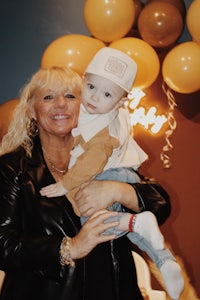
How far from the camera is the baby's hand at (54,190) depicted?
1238 millimetres

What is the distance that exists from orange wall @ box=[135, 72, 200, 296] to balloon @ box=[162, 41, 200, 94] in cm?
50

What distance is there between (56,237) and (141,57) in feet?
5.09

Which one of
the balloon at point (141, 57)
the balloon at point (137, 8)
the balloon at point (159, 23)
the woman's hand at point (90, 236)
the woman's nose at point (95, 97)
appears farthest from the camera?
the balloon at point (137, 8)

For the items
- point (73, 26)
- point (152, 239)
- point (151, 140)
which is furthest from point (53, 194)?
point (73, 26)

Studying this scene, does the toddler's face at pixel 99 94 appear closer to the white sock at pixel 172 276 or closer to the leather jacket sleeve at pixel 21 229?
the leather jacket sleeve at pixel 21 229

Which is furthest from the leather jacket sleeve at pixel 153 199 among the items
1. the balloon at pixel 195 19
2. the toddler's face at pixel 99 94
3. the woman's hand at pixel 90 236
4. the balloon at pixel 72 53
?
the balloon at pixel 195 19

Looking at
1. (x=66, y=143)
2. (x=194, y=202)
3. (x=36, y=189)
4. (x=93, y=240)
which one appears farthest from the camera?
(x=194, y=202)

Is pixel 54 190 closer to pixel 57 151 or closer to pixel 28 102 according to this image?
pixel 57 151

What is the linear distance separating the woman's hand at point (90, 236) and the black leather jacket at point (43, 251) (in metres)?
0.05

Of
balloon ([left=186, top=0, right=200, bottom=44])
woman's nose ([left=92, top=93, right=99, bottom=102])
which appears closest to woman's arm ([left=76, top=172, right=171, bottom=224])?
woman's nose ([left=92, top=93, right=99, bottom=102])

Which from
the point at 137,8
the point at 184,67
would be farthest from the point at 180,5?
the point at 184,67

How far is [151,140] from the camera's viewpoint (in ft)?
10.2

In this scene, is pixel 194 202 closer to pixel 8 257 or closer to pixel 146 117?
pixel 146 117

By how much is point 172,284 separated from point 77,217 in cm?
34
